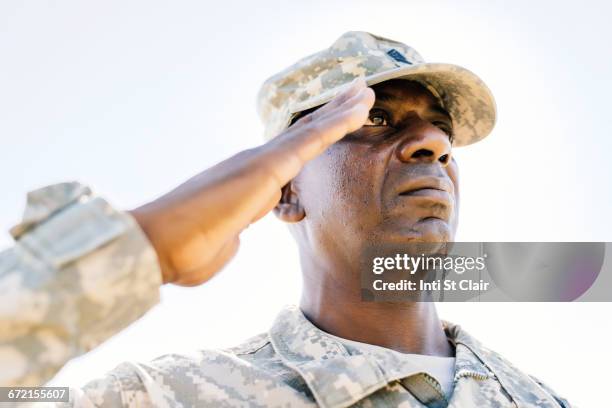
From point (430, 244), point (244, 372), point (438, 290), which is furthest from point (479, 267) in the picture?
point (244, 372)

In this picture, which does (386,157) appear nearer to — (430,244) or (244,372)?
(430,244)

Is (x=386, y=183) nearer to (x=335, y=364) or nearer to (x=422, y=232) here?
(x=422, y=232)

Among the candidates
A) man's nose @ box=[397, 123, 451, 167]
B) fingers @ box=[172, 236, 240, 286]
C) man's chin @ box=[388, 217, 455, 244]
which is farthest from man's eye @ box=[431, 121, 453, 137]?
fingers @ box=[172, 236, 240, 286]

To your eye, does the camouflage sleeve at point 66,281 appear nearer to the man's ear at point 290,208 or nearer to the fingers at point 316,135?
the fingers at point 316,135

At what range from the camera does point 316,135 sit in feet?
6.46

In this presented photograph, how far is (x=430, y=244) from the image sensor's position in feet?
11.0

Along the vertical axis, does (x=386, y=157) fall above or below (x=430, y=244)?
above

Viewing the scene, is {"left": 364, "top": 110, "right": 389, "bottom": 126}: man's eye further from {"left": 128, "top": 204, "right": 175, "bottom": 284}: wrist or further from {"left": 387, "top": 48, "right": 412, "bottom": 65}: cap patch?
{"left": 128, "top": 204, "right": 175, "bottom": 284}: wrist

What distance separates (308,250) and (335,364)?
3.31ft

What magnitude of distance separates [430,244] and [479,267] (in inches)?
35.7

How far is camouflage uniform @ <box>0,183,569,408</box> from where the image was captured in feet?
4.63

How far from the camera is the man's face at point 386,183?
3.38 m

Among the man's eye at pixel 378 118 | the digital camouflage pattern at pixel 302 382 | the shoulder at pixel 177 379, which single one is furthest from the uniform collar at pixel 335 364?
the man's eye at pixel 378 118

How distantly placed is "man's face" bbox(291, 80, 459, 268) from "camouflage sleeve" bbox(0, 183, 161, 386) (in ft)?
6.52
